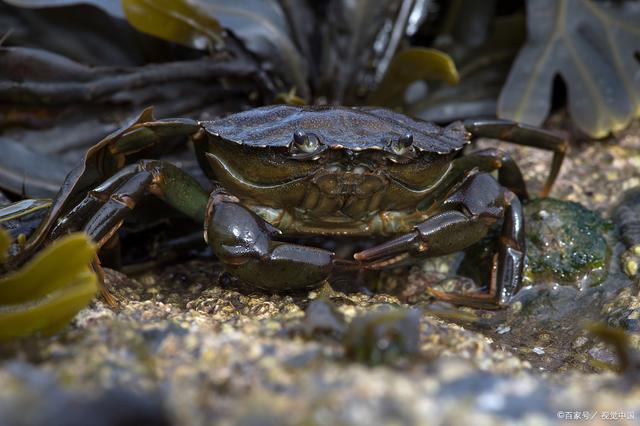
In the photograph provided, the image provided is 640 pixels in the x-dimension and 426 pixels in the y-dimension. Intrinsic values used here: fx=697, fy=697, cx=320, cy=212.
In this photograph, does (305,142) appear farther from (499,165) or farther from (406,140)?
(499,165)

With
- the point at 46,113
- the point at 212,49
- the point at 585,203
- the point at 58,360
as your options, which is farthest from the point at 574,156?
the point at 58,360

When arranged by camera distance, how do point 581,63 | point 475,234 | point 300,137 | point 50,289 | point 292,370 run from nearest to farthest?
point 292,370 → point 50,289 → point 300,137 → point 475,234 → point 581,63

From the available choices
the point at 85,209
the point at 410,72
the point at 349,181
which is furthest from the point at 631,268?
the point at 85,209

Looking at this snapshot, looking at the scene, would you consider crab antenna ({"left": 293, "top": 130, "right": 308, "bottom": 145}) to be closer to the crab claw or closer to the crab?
the crab

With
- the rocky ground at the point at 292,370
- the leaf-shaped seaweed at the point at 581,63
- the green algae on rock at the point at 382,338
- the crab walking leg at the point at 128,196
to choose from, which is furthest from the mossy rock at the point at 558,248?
the green algae on rock at the point at 382,338

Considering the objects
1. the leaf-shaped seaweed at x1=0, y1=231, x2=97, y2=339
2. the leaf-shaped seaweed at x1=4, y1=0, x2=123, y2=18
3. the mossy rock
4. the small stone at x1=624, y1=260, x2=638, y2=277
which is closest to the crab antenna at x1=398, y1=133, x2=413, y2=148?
the mossy rock

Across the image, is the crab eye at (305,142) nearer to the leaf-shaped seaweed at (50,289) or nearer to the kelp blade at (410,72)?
the leaf-shaped seaweed at (50,289)

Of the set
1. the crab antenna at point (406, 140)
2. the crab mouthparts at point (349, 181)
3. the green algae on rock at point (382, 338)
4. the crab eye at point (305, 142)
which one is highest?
the crab antenna at point (406, 140)

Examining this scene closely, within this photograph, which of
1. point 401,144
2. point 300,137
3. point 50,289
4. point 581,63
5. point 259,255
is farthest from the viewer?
point 581,63
